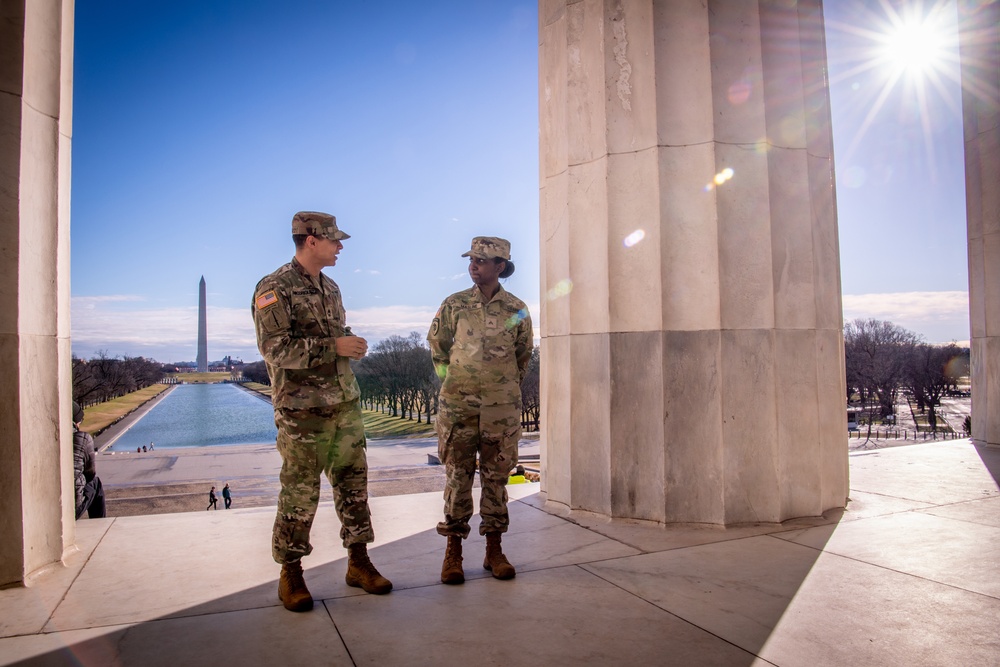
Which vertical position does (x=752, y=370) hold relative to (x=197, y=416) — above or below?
above

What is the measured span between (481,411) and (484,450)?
26 cm

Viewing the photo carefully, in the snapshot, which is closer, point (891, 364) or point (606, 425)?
point (606, 425)

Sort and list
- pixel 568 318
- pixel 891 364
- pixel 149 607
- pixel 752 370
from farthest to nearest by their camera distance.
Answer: pixel 891 364 < pixel 568 318 < pixel 752 370 < pixel 149 607

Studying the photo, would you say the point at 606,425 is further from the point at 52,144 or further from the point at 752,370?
the point at 52,144

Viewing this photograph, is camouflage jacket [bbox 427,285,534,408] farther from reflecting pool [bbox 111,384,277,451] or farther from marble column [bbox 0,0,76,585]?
reflecting pool [bbox 111,384,277,451]

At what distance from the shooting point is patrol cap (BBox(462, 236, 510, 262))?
13.6 ft

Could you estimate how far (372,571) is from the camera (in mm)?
3750

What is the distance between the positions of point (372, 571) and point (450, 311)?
1.73 m

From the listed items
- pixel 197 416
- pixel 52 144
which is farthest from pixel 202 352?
pixel 52 144

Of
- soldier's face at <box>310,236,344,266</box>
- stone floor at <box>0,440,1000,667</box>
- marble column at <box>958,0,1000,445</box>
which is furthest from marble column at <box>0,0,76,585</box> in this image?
marble column at <box>958,0,1000,445</box>

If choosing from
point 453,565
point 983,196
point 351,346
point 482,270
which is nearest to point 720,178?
point 482,270

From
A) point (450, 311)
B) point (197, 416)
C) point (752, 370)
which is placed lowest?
point (197, 416)

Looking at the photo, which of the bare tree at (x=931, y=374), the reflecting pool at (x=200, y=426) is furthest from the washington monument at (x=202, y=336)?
the bare tree at (x=931, y=374)

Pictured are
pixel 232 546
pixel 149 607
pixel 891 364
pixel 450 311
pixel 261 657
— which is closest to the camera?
pixel 261 657
